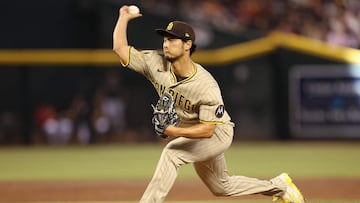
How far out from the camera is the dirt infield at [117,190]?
27.6 ft

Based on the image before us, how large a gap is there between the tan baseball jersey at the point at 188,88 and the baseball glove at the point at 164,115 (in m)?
0.16

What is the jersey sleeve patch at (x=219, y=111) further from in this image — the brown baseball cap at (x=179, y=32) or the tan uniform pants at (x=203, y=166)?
the brown baseball cap at (x=179, y=32)

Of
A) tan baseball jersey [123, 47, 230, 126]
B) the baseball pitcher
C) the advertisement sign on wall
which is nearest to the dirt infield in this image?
the baseball pitcher

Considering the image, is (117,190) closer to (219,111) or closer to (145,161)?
(219,111)

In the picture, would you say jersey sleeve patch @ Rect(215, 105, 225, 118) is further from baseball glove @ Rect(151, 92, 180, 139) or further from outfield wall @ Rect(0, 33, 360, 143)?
outfield wall @ Rect(0, 33, 360, 143)

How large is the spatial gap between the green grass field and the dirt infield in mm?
710

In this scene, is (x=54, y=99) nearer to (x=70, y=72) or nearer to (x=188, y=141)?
(x=70, y=72)

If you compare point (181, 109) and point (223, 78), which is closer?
point (181, 109)

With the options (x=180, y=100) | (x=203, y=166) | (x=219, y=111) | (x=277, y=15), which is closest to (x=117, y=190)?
(x=203, y=166)

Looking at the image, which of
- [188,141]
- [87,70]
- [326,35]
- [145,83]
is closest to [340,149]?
[326,35]

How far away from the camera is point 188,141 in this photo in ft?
19.2

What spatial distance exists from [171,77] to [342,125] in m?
10.9

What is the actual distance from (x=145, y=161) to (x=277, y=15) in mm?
6098

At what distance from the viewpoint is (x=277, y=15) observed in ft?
58.7
